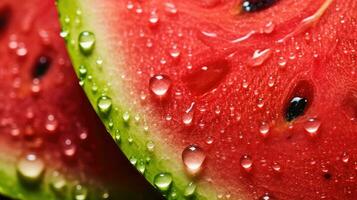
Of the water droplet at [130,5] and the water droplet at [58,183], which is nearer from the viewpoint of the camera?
the water droplet at [130,5]

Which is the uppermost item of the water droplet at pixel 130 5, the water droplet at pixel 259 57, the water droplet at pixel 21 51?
the water droplet at pixel 21 51

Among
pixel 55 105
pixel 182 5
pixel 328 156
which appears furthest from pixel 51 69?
pixel 328 156

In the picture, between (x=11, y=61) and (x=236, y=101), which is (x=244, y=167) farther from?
(x=11, y=61)

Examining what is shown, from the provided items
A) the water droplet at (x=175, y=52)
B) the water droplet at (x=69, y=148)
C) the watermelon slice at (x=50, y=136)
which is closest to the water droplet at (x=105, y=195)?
the watermelon slice at (x=50, y=136)

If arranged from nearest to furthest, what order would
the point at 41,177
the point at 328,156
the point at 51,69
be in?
the point at 328,156
the point at 41,177
the point at 51,69

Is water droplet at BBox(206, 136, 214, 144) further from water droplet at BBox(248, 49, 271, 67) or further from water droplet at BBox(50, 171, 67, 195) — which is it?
water droplet at BBox(50, 171, 67, 195)

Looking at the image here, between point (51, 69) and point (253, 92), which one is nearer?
point (253, 92)

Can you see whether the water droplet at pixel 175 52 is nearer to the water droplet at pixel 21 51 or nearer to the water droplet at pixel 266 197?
the water droplet at pixel 266 197
